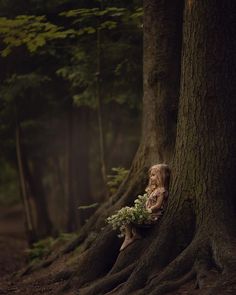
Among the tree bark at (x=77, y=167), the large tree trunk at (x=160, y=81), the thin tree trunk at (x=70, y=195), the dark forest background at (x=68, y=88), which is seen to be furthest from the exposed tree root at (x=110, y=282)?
the thin tree trunk at (x=70, y=195)

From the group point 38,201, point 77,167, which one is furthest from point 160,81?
point 38,201

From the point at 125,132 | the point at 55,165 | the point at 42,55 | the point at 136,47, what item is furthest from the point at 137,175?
the point at 55,165

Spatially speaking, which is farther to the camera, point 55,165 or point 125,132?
point 55,165

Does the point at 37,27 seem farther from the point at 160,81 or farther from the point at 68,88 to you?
the point at 68,88

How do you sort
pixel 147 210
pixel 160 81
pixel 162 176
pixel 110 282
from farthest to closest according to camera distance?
pixel 160 81, pixel 162 176, pixel 147 210, pixel 110 282

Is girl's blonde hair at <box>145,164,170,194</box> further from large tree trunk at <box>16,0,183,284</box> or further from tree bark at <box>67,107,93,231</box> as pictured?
tree bark at <box>67,107,93,231</box>

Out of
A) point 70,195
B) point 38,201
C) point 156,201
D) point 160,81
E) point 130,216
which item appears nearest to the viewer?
point 130,216

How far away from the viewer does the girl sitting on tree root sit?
361 inches

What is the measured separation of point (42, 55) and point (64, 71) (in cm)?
147

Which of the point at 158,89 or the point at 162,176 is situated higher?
the point at 158,89

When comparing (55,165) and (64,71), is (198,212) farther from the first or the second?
(55,165)

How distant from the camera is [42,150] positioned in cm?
2106

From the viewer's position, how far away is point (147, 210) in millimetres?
9336

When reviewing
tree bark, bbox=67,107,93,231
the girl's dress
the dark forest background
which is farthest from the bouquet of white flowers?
tree bark, bbox=67,107,93,231
